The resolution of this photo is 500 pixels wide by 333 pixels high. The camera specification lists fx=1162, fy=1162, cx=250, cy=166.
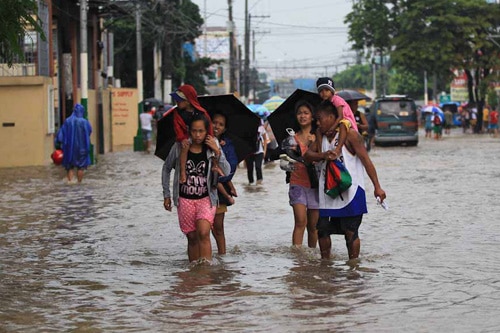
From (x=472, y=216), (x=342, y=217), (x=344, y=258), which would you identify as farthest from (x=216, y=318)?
(x=472, y=216)

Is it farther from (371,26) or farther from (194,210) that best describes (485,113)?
(194,210)

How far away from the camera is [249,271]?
1060cm

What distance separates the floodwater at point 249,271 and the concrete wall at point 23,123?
1139cm

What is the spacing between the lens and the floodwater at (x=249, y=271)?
8.11 m

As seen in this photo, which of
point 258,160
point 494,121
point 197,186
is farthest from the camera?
point 494,121

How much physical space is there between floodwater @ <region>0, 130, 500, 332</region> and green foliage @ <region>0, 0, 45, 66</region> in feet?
6.97

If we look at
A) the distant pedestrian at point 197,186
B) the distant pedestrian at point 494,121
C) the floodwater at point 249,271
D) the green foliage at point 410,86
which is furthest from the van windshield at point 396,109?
the green foliage at point 410,86

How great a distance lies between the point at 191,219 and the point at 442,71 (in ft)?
174

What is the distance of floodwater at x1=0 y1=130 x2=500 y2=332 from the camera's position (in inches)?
319

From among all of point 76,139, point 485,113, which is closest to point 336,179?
point 76,139

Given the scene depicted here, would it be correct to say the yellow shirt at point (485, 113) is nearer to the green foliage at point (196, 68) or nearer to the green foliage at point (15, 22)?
the green foliage at point (196, 68)

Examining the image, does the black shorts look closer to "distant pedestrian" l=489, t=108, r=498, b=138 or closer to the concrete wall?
the concrete wall

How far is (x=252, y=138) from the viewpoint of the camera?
11.2m

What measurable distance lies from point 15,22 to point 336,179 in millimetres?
3256
